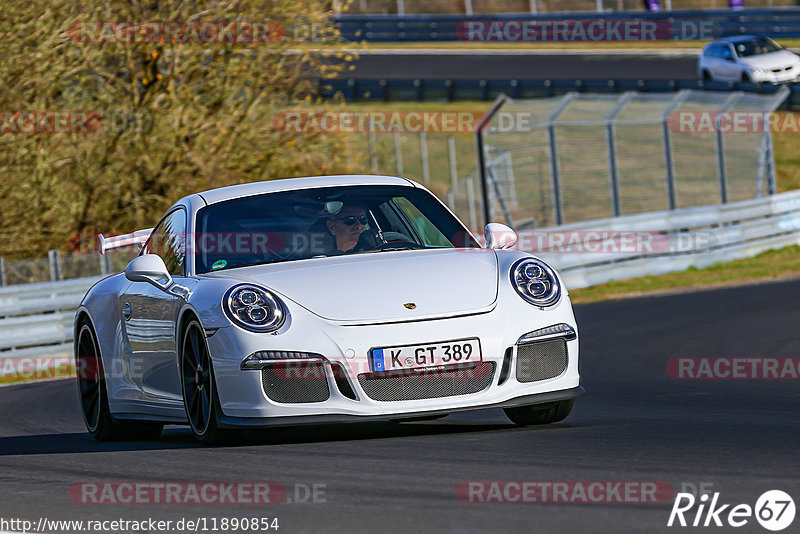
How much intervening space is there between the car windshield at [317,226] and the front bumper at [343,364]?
0.89 metres

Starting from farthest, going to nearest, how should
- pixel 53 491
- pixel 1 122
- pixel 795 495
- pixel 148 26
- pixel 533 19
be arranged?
pixel 533 19, pixel 148 26, pixel 1 122, pixel 53 491, pixel 795 495

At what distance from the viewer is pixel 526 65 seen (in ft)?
148

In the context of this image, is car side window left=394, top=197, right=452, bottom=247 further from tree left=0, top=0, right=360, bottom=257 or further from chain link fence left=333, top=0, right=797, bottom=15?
chain link fence left=333, top=0, right=797, bottom=15

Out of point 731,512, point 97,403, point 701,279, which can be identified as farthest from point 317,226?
point 701,279

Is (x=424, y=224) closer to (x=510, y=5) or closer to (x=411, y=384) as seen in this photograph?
(x=411, y=384)

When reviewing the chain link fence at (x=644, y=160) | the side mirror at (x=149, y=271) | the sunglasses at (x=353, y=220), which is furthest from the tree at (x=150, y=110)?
the sunglasses at (x=353, y=220)

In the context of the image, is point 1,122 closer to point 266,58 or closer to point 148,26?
point 148,26

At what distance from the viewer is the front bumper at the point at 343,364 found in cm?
686

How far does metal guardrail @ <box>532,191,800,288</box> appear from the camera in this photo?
20.0 metres

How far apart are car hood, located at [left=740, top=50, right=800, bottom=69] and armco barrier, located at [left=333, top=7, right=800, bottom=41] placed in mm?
7942

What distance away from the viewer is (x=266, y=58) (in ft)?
72.2

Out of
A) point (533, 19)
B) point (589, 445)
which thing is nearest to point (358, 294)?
point (589, 445)

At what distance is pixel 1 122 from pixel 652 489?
617 inches

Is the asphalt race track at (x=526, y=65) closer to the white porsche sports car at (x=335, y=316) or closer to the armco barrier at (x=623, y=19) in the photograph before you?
the armco barrier at (x=623, y=19)
